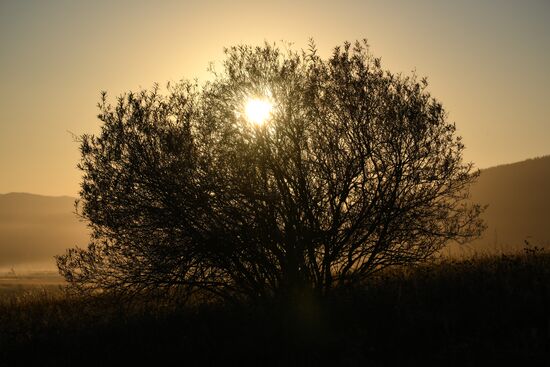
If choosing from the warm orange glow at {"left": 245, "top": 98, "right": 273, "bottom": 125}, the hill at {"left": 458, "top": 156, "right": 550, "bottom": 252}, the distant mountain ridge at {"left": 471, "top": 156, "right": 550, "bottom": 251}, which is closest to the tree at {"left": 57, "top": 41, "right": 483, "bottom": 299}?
the warm orange glow at {"left": 245, "top": 98, "right": 273, "bottom": 125}

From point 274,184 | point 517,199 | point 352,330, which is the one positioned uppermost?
point 517,199

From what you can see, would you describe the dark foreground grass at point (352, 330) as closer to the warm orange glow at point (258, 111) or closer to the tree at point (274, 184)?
the tree at point (274, 184)

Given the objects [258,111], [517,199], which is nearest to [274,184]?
[258,111]

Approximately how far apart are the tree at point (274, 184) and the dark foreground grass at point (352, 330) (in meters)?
0.92

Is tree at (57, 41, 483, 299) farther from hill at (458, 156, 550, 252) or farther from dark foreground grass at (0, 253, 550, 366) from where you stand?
hill at (458, 156, 550, 252)

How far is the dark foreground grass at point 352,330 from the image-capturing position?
9.26m

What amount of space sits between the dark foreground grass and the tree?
0.92m

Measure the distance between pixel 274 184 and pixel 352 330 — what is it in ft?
12.4

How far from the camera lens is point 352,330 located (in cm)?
1044

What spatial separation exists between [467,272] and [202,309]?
19.9ft

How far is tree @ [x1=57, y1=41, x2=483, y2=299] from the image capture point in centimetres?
1217

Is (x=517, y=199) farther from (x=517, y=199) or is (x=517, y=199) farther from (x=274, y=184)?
(x=274, y=184)

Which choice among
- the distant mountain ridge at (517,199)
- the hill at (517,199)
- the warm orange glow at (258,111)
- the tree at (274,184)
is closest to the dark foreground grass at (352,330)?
the tree at (274,184)

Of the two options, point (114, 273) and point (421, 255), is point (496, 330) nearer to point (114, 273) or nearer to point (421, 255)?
point (421, 255)
